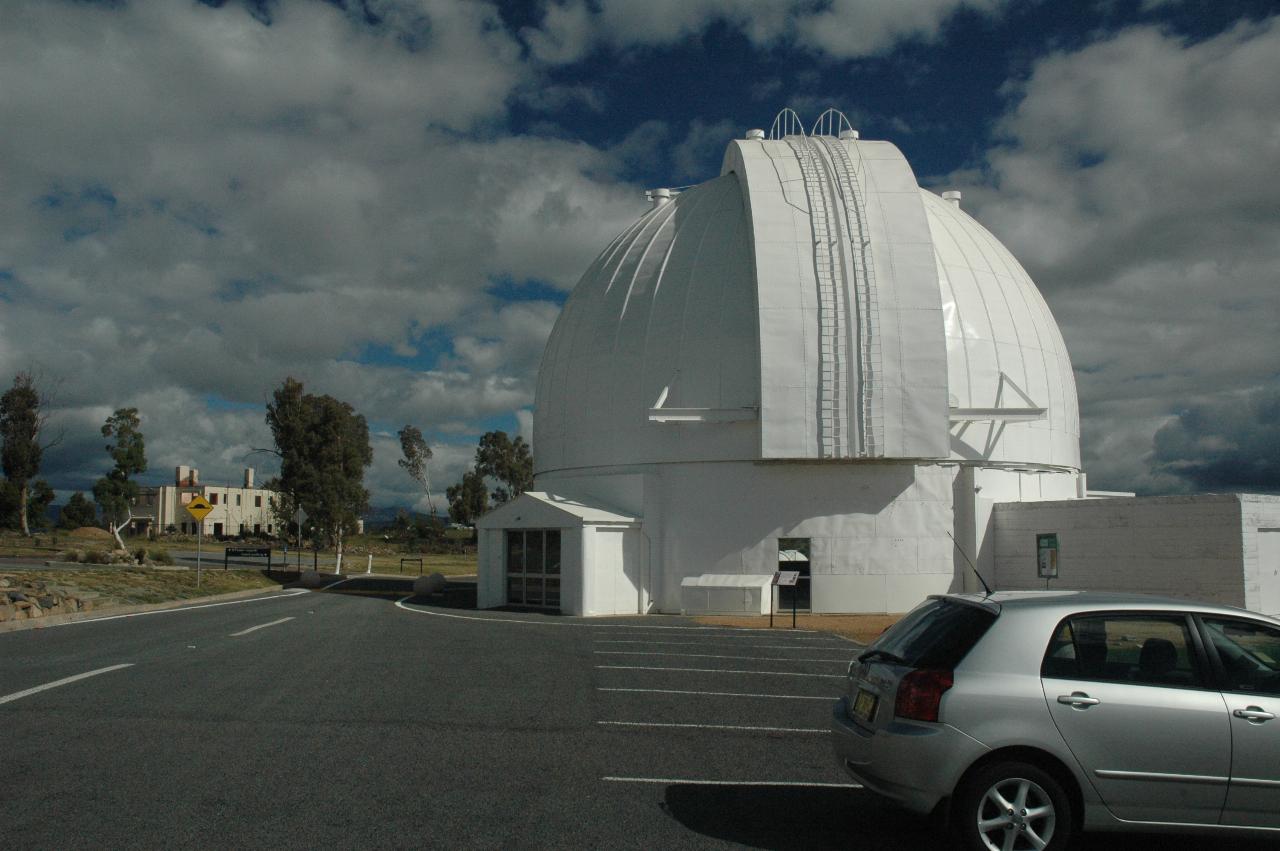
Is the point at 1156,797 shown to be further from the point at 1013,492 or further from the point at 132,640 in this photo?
the point at 1013,492

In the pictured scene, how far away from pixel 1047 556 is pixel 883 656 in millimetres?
Answer: 17091

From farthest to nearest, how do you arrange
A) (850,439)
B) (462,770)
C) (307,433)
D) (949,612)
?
(307,433) → (850,439) → (462,770) → (949,612)

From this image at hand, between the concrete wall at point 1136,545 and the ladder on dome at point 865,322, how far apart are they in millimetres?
4148

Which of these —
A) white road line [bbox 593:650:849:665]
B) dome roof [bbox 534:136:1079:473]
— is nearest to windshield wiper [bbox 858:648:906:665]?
white road line [bbox 593:650:849:665]

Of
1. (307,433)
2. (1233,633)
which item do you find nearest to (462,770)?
(1233,633)

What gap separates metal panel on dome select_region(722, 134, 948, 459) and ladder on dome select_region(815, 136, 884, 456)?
0.9 inches

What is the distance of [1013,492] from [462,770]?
2116cm

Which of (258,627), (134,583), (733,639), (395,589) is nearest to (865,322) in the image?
(733,639)

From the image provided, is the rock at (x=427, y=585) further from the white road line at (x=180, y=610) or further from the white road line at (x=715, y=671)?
the white road line at (x=715, y=671)

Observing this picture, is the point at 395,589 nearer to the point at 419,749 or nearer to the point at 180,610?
the point at 180,610

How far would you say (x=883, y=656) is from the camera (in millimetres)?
6027

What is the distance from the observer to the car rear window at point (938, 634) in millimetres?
5484

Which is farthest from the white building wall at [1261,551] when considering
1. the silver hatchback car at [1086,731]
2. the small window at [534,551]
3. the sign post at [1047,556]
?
the small window at [534,551]

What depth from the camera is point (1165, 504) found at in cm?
1903
